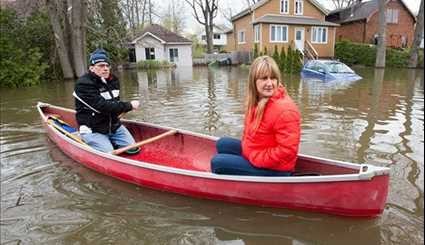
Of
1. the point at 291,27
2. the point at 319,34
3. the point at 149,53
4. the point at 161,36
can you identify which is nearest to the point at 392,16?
the point at 319,34

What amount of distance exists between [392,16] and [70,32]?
87.6 feet

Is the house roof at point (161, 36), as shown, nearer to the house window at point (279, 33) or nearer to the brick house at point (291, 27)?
the brick house at point (291, 27)

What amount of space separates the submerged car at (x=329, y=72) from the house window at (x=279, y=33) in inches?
418

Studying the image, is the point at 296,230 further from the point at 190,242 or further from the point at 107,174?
the point at 107,174

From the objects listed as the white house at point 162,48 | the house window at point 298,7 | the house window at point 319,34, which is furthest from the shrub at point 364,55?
the white house at point 162,48

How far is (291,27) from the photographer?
1174 inches

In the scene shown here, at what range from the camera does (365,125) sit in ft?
26.0

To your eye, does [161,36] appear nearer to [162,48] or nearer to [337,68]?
[162,48]

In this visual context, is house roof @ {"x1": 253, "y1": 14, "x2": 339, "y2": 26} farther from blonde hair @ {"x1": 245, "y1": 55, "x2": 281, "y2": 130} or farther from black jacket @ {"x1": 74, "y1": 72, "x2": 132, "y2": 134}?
blonde hair @ {"x1": 245, "y1": 55, "x2": 281, "y2": 130}

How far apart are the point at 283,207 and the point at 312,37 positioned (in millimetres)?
28516

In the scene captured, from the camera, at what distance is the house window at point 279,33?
97.7ft

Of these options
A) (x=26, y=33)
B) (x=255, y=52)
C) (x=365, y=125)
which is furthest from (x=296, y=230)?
(x=255, y=52)

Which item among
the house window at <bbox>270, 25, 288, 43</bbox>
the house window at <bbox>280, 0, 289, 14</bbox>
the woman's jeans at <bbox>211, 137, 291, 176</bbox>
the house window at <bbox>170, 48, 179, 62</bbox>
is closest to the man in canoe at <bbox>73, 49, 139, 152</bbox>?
the woman's jeans at <bbox>211, 137, 291, 176</bbox>

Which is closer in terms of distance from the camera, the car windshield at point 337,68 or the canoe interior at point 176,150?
the canoe interior at point 176,150
